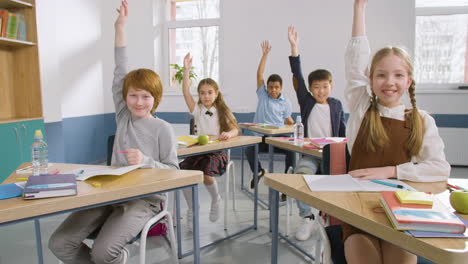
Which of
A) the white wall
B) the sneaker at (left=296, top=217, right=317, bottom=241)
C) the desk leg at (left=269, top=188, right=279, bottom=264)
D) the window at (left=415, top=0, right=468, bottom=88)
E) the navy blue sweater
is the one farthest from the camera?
the window at (left=415, top=0, right=468, bottom=88)

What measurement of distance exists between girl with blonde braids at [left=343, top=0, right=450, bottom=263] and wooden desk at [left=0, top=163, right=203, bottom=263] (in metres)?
0.67

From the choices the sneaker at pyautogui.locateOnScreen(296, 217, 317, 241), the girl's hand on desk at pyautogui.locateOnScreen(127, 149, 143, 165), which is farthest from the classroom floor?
the girl's hand on desk at pyautogui.locateOnScreen(127, 149, 143, 165)

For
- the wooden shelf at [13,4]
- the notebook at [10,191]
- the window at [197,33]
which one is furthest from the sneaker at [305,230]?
the window at [197,33]

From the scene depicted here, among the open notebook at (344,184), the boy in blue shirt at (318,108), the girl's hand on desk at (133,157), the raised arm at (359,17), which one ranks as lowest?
the open notebook at (344,184)

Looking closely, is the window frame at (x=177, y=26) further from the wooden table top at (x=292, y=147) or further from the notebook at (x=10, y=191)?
the notebook at (x=10, y=191)

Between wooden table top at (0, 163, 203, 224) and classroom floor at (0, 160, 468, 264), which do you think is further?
classroom floor at (0, 160, 468, 264)

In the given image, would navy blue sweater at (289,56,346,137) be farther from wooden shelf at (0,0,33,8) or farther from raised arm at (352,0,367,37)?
wooden shelf at (0,0,33,8)

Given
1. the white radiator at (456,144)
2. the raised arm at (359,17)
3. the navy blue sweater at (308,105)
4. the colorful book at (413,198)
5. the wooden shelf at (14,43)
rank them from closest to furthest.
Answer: the colorful book at (413,198) → the raised arm at (359,17) → the navy blue sweater at (308,105) → the wooden shelf at (14,43) → the white radiator at (456,144)

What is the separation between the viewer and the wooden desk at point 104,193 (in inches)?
37.6

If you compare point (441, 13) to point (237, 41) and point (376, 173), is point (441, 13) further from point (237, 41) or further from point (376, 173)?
point (376, 173)

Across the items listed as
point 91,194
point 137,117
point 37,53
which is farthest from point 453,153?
point 37,53

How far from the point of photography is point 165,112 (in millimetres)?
5273

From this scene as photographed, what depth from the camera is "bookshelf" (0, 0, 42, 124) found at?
3145mm

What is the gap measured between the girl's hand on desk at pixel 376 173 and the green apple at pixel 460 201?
1.09 ft
